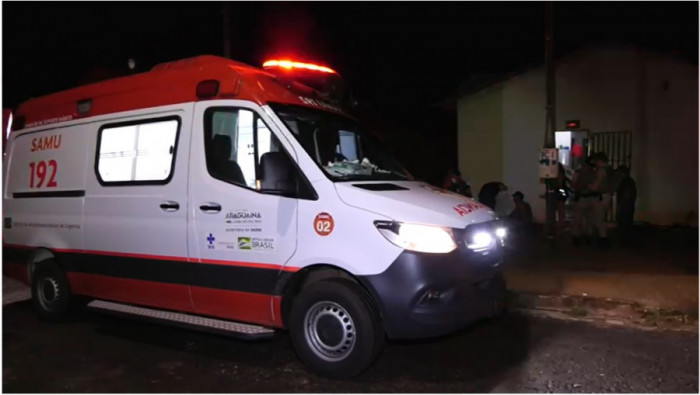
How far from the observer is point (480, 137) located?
531 inches

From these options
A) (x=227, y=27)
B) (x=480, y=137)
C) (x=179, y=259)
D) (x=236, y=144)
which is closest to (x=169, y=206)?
(x=179, y=259)

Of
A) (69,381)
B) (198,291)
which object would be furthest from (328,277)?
(69,381)

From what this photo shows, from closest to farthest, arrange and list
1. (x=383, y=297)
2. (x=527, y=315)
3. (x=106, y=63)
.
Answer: (x=383, y=297) < (x=527, y=315) < (x=106, y=63)

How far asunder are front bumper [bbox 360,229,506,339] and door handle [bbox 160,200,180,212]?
188 cm

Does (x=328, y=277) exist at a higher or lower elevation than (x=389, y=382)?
higher

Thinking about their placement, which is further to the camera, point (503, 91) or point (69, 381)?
point (503, 91)

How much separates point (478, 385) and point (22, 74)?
17.5 meters

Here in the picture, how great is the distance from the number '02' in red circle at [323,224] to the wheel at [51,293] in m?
3.28

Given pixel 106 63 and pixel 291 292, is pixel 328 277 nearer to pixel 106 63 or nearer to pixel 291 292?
pixel 291 292

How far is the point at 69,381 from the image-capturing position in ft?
15.1

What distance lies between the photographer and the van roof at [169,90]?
4973 millimetres

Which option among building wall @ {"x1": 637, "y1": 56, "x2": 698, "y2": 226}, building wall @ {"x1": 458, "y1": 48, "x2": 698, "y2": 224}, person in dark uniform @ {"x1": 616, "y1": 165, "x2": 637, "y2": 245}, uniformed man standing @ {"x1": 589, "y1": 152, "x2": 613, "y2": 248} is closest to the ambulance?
uniformed man standing @ {"x1": 589, "y1": 152, "x2": 613, "y2": 248}

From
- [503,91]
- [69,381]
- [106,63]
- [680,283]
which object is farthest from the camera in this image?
[106,63]

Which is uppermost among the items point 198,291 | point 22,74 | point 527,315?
point 22,74
